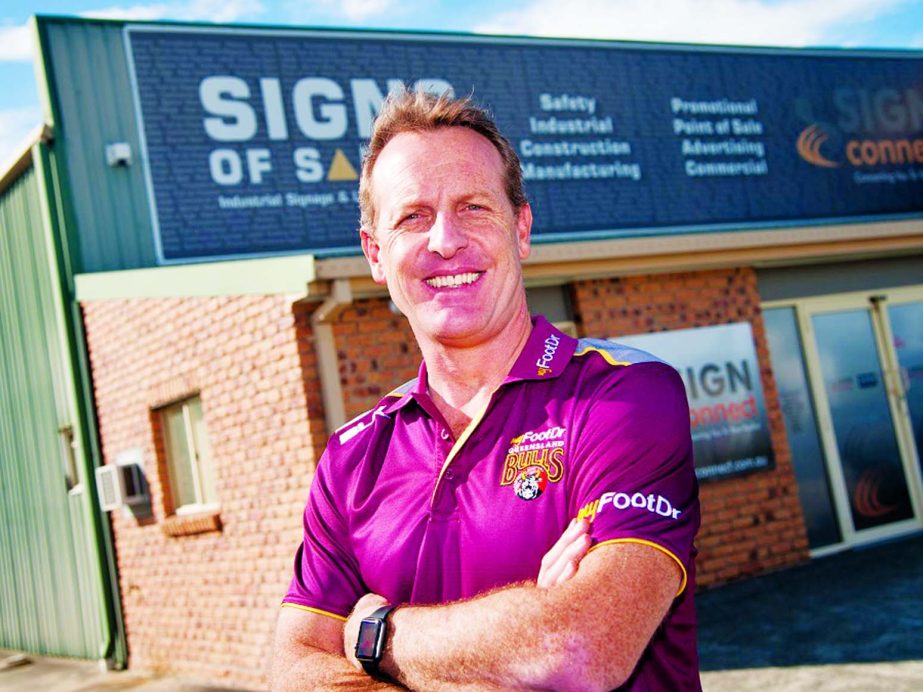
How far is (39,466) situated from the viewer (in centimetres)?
1176

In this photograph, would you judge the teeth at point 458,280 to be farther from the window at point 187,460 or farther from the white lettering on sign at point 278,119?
the white lettering on sign at point 278,119

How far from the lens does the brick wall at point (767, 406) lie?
9.15 meters

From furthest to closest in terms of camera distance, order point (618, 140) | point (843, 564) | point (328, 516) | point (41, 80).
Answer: point (618, 140) < point (41, 80) < point (843, 564) < point (328, 516)

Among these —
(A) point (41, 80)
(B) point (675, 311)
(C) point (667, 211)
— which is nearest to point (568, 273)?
(B) point (675, 311)

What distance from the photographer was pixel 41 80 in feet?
33.8

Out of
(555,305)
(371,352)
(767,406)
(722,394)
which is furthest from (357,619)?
(767,406)

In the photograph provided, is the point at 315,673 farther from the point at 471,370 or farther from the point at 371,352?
the point at 371,352

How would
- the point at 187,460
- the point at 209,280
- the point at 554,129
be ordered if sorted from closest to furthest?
the point at 209,280, the point at 187,460, the point at 554,129

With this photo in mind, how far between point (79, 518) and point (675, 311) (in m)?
6.54

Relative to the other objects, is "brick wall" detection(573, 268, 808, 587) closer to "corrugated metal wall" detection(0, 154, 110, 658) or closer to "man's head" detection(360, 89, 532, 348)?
"corrugated metal wall" detection(0, 154, 110, 658)

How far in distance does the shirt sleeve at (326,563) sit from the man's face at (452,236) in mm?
449

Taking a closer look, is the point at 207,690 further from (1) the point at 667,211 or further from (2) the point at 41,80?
(1) the point at 667,211

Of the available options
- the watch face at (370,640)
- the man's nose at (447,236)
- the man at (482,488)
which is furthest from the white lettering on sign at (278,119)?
the watch face at (370,640)

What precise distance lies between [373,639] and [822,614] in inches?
250
